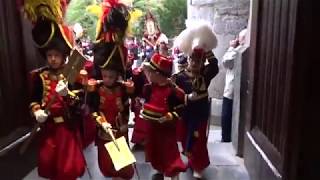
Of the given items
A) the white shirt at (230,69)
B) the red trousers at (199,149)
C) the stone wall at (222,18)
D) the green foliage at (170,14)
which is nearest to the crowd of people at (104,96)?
the red trousers at (199,149)

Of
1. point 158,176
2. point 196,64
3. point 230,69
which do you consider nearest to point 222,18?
point 230,69

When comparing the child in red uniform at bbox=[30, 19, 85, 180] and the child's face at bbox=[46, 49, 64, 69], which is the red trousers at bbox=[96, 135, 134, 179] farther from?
the child's face at bbox=[46, 49, 64, 69]

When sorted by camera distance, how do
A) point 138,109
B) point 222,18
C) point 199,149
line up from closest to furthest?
point 199,149 < point 138,109 < point 222,18

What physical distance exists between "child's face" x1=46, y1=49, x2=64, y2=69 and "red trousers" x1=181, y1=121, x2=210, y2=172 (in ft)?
2.26

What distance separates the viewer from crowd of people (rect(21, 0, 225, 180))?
5.32 ft

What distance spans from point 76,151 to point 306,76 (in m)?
0.96

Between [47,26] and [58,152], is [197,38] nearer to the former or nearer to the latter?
[47,26]

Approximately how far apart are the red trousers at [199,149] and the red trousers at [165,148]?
17cm

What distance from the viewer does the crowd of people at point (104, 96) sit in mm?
1622

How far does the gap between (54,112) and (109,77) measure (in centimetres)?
27

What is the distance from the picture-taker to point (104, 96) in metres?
1.68

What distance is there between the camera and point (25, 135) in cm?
200

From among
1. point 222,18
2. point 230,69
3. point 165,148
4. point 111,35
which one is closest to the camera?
point 111,35

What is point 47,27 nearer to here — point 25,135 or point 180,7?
point 25,135
